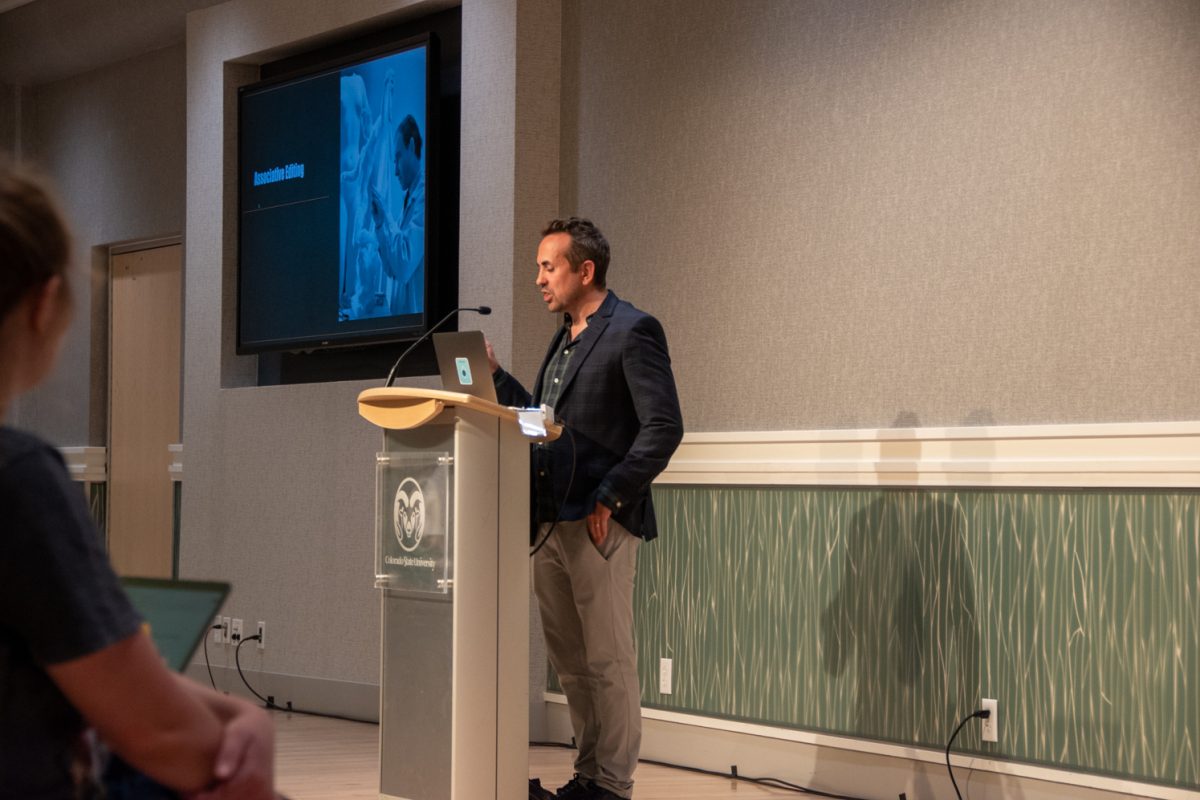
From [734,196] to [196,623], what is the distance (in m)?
3.40

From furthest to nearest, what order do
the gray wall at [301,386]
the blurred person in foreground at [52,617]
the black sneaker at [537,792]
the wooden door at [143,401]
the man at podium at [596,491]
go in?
the wooden door at [143,401]
the gray wall at [301,386]
the black sneaker at [537,792]
the man at podium at [596,491]
the blurred person in foreground at [52,617]

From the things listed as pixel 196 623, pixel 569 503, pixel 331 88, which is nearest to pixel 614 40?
pixel 331 88

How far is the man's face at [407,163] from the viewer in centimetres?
511

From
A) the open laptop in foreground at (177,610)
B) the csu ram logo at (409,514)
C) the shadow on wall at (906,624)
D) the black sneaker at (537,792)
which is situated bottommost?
the black sneaker at (537,792)

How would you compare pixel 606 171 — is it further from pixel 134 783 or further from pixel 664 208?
pixel 134 783

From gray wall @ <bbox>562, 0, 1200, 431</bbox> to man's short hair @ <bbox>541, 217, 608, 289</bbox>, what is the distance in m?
0.81

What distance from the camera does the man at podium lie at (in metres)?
3.37

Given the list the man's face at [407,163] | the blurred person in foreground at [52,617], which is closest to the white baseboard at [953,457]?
the man's face at [407,163]

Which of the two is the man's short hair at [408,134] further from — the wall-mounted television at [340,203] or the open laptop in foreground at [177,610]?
the open laptop in foreground at [177,610]

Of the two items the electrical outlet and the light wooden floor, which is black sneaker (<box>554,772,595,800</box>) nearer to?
the light wooden floor

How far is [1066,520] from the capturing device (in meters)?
3.43

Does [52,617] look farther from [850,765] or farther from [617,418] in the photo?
[850,765]

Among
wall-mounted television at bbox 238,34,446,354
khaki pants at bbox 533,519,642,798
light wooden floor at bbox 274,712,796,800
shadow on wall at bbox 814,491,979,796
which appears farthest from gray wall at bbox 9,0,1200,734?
khaki pants at bbox 533,519,642,798

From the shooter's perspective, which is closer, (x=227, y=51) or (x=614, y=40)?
(x=614, y=40)
